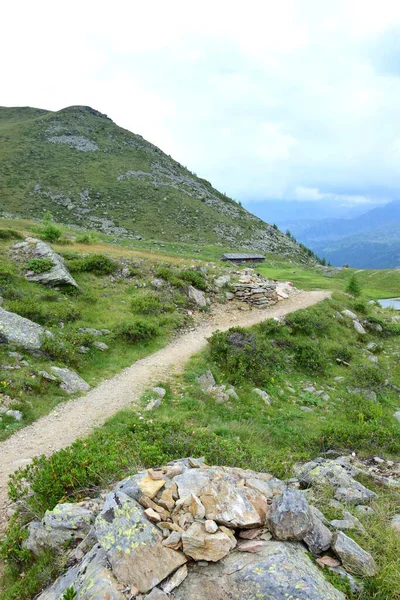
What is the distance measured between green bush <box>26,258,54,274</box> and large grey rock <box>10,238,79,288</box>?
0.62ft

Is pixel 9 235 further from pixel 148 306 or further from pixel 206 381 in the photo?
pixel 206 381

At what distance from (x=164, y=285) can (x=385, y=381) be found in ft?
48.1

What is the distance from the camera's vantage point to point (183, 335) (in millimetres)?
19766

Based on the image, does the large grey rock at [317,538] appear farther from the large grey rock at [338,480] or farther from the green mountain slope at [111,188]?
the green mountain slope at [111,188]

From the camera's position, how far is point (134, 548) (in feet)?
15.0

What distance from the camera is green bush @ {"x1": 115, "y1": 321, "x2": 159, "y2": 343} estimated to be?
17.2 meters

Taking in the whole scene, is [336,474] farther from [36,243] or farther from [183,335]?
[36,243]

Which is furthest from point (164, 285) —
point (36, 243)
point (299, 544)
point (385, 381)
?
point (299, 544)

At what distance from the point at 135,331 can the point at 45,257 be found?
353 inches

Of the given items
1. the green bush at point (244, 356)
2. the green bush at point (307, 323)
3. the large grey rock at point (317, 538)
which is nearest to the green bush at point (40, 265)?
the green bush at point (244, 356)

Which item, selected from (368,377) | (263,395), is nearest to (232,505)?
(263,395)

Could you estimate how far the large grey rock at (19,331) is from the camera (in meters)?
13.6

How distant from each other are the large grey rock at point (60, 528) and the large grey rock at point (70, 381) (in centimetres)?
715

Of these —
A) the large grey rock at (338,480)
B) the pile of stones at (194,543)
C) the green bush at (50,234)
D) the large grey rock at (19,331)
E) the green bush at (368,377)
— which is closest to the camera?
the pile of stones at (194,543)
